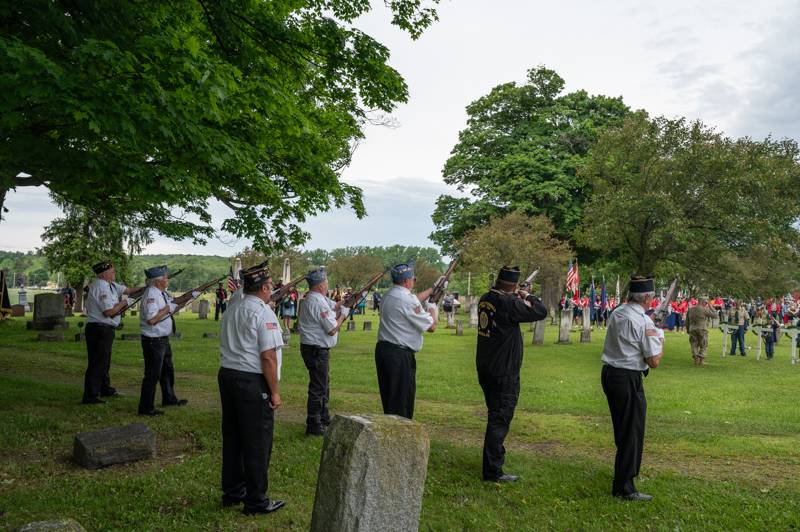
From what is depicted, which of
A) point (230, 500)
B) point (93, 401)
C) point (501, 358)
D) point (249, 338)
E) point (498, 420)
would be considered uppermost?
point (249, 338)

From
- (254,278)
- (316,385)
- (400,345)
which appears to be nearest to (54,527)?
(254,278)

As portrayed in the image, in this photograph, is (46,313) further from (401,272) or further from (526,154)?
(526,154)

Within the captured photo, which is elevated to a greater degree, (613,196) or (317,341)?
(613,196)

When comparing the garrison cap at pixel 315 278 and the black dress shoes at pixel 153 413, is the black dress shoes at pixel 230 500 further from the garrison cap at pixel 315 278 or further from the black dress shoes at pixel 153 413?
the black dress shoes at pixel 153 413

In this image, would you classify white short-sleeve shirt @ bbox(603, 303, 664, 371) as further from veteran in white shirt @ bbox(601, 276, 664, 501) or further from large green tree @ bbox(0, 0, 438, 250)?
large green tree @ bbox(0, 0, 438, 250)

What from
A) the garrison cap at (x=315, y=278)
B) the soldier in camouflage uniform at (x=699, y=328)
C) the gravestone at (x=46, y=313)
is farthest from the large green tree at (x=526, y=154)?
the garrison cap at (x=315, y=278)

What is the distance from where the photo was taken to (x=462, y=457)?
8.05m

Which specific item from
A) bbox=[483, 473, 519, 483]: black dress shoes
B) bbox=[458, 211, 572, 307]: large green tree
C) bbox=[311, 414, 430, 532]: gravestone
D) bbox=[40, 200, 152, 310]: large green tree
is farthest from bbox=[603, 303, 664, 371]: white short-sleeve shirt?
bbox=[40, 200, 152, 310]: large green tree

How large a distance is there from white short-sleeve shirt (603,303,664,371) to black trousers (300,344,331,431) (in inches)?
167

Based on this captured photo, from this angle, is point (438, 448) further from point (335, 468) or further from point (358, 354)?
point (358, 354)

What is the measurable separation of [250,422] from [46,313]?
22.5m

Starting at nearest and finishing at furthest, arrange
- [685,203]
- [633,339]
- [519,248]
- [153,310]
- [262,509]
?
[262,509], [633,339], [153,310], [685,203], [519,248]

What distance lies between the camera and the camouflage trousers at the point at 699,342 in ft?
64.3

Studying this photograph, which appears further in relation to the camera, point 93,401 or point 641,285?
point 93,401
